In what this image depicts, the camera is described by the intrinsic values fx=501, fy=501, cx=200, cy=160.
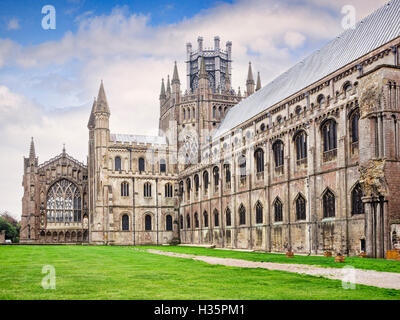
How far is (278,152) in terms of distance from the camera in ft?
145

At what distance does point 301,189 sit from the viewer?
39.6 metres

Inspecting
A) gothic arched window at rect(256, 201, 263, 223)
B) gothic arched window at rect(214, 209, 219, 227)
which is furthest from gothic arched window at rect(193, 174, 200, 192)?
gothic arched window at rect(256, 201, 263, 223)

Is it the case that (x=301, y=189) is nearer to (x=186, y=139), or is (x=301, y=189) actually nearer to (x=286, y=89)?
(x=286, y=89)

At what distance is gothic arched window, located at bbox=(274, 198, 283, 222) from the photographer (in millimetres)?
43062

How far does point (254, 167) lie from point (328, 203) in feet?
42.0

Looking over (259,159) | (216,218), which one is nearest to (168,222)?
(216,218)

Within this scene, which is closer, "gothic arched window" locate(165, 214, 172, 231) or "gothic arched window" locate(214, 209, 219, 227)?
"gothic arched window" locate(214, 209, 219, 227)

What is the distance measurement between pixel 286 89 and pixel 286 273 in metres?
34.9

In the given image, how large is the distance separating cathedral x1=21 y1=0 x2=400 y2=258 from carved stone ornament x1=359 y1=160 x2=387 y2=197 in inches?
2.3

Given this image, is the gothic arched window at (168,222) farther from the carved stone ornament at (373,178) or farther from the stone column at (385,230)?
the stone column at (385,230)

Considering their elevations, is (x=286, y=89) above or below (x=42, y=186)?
above

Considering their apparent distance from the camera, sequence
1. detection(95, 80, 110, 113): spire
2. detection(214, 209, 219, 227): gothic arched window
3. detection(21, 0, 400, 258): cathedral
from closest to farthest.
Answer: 1. detection(21, 0, 400, 258): cathedral
2. detection(214, 209, 219, 227): gothic arched window
3. detection(95, 80, 110, 113): spire

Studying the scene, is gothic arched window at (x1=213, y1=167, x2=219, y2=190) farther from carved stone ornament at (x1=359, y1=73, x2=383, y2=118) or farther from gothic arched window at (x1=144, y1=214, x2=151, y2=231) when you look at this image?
carved stone ornament at (x1=359, y1=73, x2=383, y2=118)
